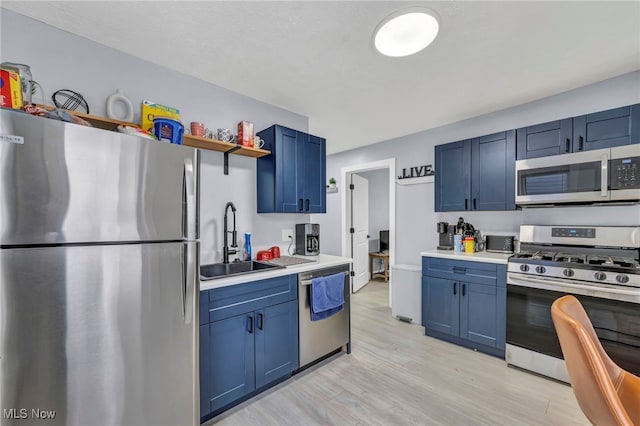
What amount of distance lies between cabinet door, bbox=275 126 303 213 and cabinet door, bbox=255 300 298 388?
917 mm

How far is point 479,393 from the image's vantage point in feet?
6.64

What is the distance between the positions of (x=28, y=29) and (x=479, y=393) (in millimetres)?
3956

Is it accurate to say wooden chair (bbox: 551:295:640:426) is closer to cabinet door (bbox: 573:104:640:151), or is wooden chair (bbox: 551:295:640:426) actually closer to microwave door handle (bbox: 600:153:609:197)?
microwave door handle (bbox: 600:153:609:197)

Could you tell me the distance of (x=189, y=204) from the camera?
57.4 inches

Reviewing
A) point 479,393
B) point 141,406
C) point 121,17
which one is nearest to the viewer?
point 141,406

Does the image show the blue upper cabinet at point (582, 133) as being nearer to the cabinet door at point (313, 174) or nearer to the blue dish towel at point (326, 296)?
the cabinet door at point (313, 174)

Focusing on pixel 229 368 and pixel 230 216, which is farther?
pixel 230 216

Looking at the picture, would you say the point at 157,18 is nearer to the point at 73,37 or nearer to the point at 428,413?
the point at 73,37

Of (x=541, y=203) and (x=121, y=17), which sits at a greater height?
(x=121, y=17)

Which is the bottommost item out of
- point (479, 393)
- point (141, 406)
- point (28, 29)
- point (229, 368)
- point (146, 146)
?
point (479, 393)

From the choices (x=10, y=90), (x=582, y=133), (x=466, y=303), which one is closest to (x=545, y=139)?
(x=582, y=133)

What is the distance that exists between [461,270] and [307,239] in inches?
65.3

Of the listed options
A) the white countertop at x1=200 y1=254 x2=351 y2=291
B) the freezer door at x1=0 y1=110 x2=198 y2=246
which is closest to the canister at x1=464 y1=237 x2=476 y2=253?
the white countertop at x1=200 y1=254 x2=351 y2=291

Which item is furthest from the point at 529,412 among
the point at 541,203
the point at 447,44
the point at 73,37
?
the point at 73,37
